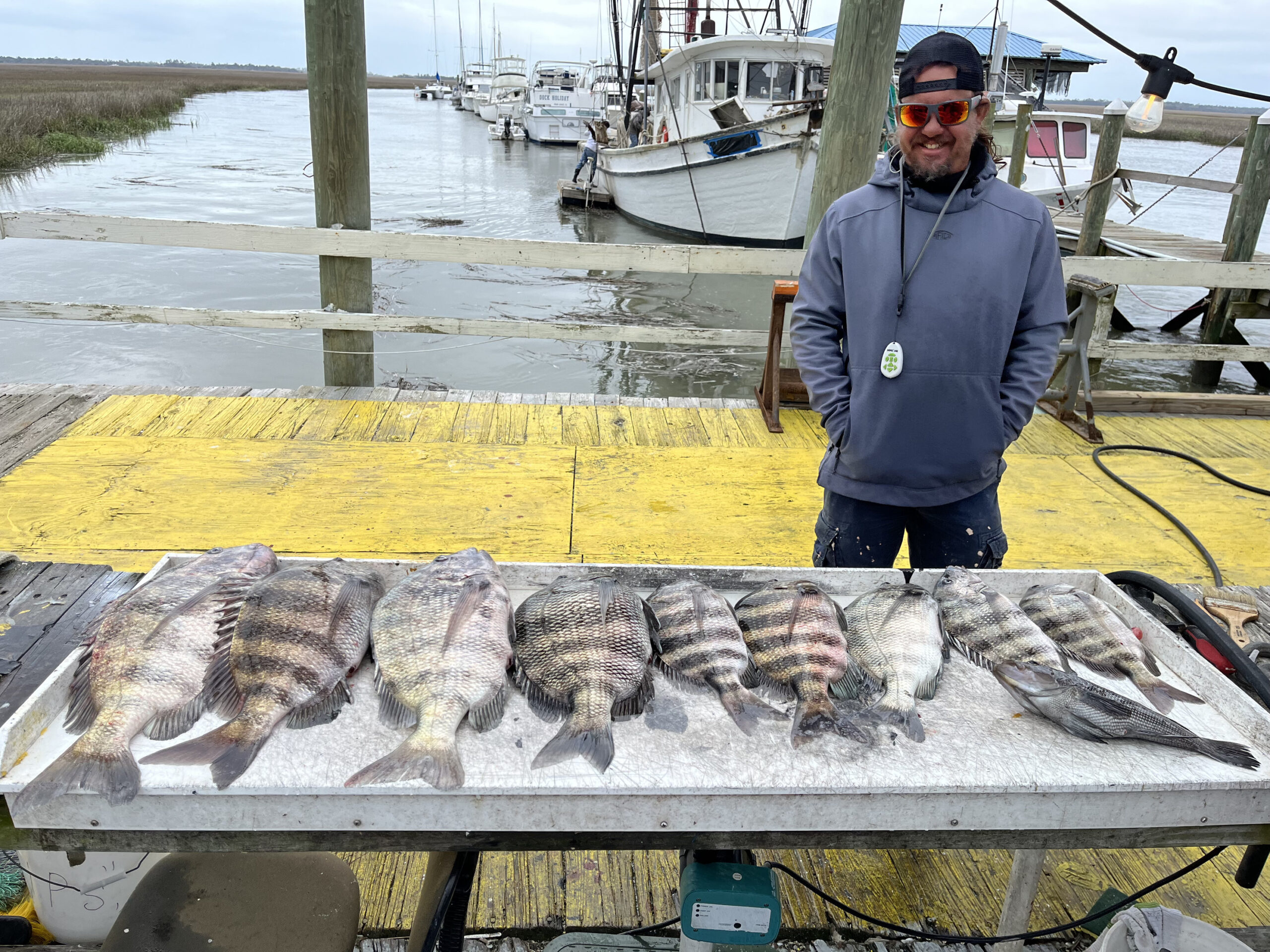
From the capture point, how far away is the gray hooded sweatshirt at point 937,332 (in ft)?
7.83

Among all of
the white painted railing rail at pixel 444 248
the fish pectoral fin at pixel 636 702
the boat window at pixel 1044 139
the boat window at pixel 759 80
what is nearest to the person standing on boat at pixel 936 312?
the fish pectoral fin at pixel 636 702

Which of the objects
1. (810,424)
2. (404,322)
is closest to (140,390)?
(404,322)

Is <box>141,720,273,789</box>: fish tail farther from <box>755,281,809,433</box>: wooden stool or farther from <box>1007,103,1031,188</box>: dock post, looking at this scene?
<box>1007,103,1031,188</box>: dock post

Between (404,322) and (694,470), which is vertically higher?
(404,322)

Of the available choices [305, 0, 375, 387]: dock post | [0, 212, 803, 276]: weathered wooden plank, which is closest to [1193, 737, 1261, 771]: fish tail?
[0, 212, 803, 276]: weathered wooden plank

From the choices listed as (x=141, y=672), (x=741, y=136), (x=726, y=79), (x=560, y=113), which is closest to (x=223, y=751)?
(x=141, y=672)

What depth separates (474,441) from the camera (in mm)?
4879

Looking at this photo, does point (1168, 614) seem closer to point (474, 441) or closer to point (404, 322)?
point (474, 441)

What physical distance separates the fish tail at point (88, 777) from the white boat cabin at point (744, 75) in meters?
20.4

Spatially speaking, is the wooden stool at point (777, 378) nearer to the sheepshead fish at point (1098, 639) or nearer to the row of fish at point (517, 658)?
the sheepshead fish at point (1098, 639)

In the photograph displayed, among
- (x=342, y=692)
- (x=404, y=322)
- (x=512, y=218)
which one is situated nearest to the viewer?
(x=342, y=692)

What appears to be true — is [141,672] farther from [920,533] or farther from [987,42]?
[987,42]

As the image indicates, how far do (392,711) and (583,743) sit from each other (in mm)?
382

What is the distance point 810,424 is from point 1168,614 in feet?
10.7
